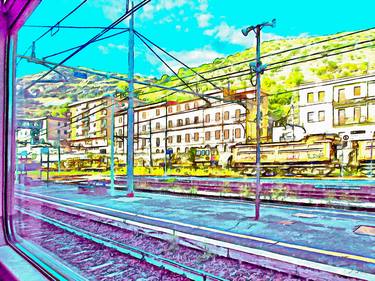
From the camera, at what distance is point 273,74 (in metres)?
6.95

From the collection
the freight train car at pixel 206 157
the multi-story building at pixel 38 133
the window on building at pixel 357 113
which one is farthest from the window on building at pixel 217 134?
the multi-story building at pixel 38 133

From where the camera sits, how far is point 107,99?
6.59 metres

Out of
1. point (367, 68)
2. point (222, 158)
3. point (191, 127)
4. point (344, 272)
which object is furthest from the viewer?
point (222, 158)

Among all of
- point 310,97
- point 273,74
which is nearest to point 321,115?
point 310,97

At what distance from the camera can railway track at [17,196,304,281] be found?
2.19m

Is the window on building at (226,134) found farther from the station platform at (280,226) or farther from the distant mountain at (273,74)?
the station platform at (280,226)

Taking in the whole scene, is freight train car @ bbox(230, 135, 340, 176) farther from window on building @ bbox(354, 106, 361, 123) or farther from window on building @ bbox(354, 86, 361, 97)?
window on building @ bbox(354, 86, 361, 97)

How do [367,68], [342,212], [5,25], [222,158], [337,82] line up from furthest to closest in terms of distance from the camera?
[222,158] < [337,82] < [367,68] < [342,212] < [5,25]

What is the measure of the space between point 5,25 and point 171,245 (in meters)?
2.43

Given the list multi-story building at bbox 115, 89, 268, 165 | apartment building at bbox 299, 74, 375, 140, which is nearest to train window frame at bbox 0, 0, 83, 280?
multi-story building at bbox 115, 89, 268, 165

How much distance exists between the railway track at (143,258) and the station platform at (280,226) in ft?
1.04

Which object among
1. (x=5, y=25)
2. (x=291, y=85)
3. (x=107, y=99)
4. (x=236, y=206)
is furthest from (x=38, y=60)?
(x=291, y=85)

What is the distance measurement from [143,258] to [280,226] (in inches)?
77.8

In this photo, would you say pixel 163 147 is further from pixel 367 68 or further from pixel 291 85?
pixel 367 68
